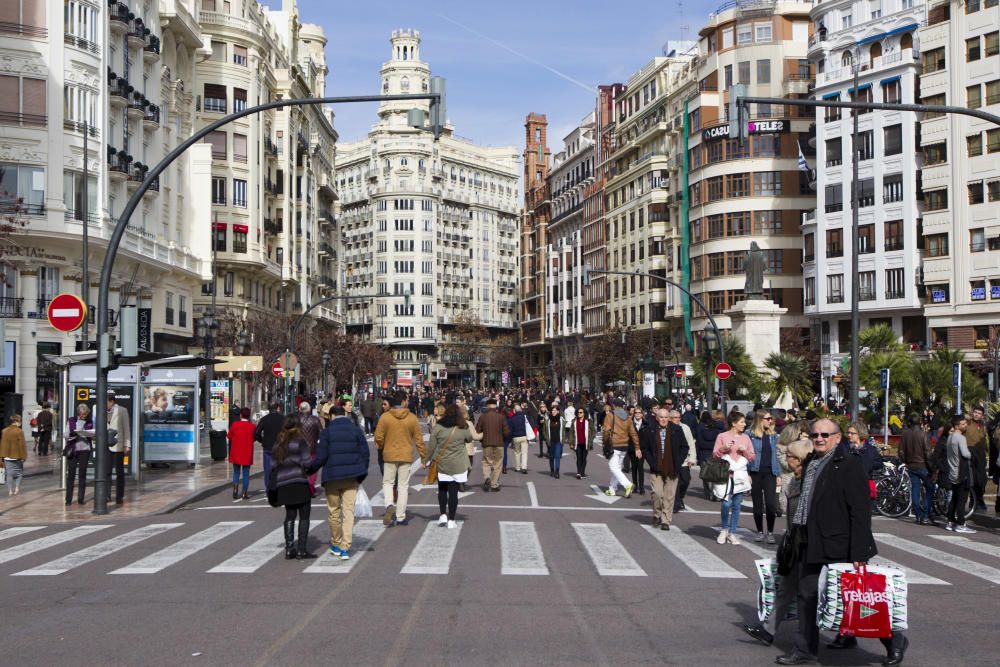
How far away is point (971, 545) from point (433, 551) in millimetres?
7387

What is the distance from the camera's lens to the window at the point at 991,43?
55.4 m

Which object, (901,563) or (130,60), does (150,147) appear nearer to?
(130,60)

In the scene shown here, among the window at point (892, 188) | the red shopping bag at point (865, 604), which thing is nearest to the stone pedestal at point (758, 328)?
the window at point (892, 188)

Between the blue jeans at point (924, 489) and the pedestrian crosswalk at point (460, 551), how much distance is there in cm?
187

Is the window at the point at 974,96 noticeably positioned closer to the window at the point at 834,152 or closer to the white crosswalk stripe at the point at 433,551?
the window at the point at 834,152

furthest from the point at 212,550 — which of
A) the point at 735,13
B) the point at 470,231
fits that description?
the point at 470,231

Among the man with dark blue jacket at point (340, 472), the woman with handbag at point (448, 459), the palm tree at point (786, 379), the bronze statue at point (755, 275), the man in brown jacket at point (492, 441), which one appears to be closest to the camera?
the man with dark blue jacket at point (340, 472)

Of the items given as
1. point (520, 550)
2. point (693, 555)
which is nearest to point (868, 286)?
point (693, 555)

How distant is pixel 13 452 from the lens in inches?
831

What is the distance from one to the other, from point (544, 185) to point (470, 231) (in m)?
20.9

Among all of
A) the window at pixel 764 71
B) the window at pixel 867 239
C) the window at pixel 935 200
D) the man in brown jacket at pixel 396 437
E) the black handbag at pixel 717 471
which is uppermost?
the window at pixel 764 71

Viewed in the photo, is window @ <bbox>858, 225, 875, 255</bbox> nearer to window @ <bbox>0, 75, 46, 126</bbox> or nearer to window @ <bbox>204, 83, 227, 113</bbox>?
window @ <bbox>204, 83, 227, 113</bbox>

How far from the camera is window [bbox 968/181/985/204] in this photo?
56.0m

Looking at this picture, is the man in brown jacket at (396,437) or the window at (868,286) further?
the window at (868,286)
